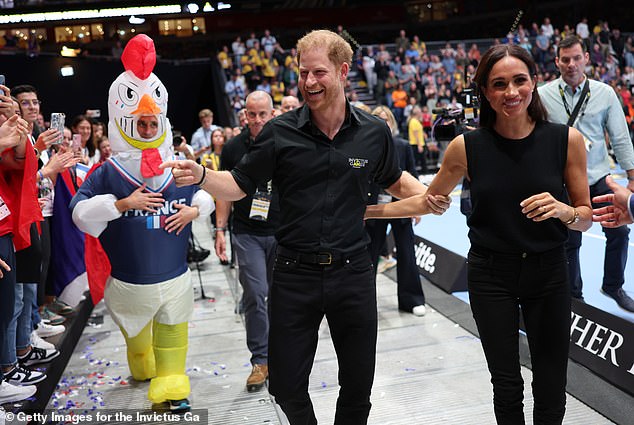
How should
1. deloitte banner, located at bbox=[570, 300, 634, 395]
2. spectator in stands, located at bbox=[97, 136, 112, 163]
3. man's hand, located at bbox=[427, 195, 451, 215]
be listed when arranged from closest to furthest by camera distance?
man's hand, located at bbox=[427, 195, 451, 215] → deloitte banner, located at bbox=[570, 300, 634, 395] → spectator in stands, located at bbox=[97, 136, 112, 163]

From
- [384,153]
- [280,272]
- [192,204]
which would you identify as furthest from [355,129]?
[192,204]

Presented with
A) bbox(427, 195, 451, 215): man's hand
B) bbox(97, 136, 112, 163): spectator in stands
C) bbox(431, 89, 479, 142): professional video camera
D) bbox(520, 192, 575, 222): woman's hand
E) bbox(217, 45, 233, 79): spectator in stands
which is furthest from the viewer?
bbox(217, 45, 233, 79): spectator in stands

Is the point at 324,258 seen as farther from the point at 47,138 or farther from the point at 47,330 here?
the point at 47,330

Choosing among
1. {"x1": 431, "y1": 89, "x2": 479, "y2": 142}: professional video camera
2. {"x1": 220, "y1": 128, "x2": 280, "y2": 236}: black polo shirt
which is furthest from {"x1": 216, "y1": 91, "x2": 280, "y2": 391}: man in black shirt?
{"x1": 431, "y1": 89, "x2": 479, "y2": 142}: professional video camera

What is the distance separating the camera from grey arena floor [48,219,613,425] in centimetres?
369

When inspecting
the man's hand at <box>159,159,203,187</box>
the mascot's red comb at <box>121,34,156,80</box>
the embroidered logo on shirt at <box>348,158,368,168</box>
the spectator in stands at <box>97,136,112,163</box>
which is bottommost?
the spectator in stands at <box>97,136,112,163</box>

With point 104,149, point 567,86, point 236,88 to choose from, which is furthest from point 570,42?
point 236,88

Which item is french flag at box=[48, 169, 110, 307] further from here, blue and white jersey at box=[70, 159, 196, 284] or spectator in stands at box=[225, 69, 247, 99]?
spectator in stands at box=[225, 69, 247, 99]

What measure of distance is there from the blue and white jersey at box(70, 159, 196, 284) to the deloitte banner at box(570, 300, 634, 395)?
→ 2587mm

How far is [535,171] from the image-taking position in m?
2.48

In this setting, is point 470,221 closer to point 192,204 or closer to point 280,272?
point 280,272

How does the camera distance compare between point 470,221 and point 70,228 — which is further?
point 70,228

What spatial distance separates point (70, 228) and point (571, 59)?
4.06m

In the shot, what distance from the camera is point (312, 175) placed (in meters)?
2.57
